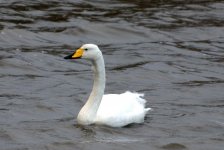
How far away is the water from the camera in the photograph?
11.3 metres

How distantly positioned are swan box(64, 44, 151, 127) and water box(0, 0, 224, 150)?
5.8 inches

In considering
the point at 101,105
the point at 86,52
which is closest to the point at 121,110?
the point at 101,105

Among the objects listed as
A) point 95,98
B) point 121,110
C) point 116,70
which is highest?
point 95,98

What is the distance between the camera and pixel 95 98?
1206 cm

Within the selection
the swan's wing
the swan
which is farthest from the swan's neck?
the swan's wing

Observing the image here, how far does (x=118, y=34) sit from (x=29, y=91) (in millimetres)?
5177

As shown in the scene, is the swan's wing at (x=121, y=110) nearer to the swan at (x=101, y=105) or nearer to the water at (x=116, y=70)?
the swan at (x=101, y=105)

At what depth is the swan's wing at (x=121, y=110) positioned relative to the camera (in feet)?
38.9

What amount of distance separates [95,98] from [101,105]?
22cm

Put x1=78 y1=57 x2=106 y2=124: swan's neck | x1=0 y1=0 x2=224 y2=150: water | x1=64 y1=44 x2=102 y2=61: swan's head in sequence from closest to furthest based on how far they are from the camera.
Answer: x1=0 y1=0 x2=224 y2=150: water, x1=64 y1=44 x2=102 y2=61: swan's head, x1=78 y1=57 x2=106 y2=124: swan's neck

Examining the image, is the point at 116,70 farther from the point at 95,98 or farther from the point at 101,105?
the point at 95,98

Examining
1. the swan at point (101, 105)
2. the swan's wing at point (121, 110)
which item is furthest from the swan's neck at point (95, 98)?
the swan's wing at point (121, 110)

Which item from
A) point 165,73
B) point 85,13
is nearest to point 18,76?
point 165,73

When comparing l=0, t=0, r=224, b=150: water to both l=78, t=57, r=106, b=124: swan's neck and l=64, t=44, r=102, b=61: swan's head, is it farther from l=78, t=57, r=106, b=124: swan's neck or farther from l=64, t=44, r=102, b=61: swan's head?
l=64, t=44, r=102, b=61: swan's head
